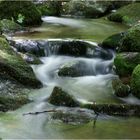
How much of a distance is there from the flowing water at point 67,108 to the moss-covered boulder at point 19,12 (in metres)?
1.71

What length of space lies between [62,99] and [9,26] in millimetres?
5646

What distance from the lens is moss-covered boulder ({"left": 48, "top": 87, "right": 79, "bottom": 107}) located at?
8.10 meters

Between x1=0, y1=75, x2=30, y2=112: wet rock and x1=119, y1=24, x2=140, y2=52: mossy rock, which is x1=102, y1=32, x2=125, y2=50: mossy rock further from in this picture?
x1=0, y1=75, x2=30, y2=112: wet rock

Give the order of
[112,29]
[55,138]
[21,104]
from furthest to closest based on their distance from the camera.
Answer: [112,29]
[21,104]
[55,138]

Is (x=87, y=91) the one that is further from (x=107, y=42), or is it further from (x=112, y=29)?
(x=112, y=29)

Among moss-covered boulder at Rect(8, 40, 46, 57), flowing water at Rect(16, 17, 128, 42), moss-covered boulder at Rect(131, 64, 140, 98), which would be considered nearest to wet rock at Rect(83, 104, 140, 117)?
moss-covered boulder at Rect(131, 64, 140, 98)

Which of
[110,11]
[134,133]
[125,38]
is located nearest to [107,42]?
[125,38]

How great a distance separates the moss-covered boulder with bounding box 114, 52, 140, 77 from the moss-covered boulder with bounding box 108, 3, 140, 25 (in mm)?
5770

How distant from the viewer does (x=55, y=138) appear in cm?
696

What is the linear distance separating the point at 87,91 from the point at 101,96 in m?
0.46

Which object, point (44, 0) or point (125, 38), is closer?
point (125, 38)

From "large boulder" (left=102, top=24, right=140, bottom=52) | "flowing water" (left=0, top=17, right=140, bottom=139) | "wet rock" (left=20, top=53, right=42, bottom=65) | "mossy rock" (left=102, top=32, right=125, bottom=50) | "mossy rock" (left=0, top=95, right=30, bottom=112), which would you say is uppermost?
"large boulder" (left=102, top=24, right=140, bottom=52)

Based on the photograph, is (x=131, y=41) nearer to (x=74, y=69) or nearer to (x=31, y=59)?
(x=74, y=69)

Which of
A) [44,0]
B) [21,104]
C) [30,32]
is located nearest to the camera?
[21,104]
